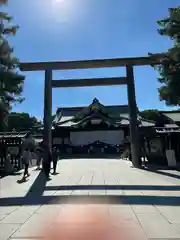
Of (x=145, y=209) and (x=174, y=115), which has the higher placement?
(x=174, y=115)

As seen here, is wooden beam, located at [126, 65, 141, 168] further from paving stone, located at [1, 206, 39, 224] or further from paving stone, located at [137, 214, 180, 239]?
paving stone, located at [137, 214, 180, 239]

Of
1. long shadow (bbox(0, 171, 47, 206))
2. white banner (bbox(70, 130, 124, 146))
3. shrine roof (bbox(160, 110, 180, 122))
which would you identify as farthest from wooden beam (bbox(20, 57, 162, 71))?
white banner (bbox(70, 130, 124, 146))

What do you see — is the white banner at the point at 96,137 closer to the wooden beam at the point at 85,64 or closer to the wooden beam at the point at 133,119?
the wooden beam at the point at 133,119

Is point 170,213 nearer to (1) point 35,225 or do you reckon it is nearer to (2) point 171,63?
(1) point 35,225

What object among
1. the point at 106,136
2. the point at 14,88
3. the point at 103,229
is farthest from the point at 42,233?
the point at 106,136

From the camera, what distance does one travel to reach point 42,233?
16.5 ft

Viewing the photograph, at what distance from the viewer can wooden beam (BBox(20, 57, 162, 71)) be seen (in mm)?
18125

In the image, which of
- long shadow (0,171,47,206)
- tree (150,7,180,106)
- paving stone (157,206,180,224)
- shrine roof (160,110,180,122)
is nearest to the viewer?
paving stone (157,206,180,224)

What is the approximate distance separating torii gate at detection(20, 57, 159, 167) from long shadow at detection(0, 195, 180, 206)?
30.1 ft

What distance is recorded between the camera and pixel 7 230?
5.26 m

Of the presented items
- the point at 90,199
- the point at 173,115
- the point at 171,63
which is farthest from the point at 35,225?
the point at 173,115

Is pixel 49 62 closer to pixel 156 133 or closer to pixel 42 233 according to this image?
pixel 156 133

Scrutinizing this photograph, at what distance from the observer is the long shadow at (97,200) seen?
7727 mm

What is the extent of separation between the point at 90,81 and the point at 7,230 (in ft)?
50.3
